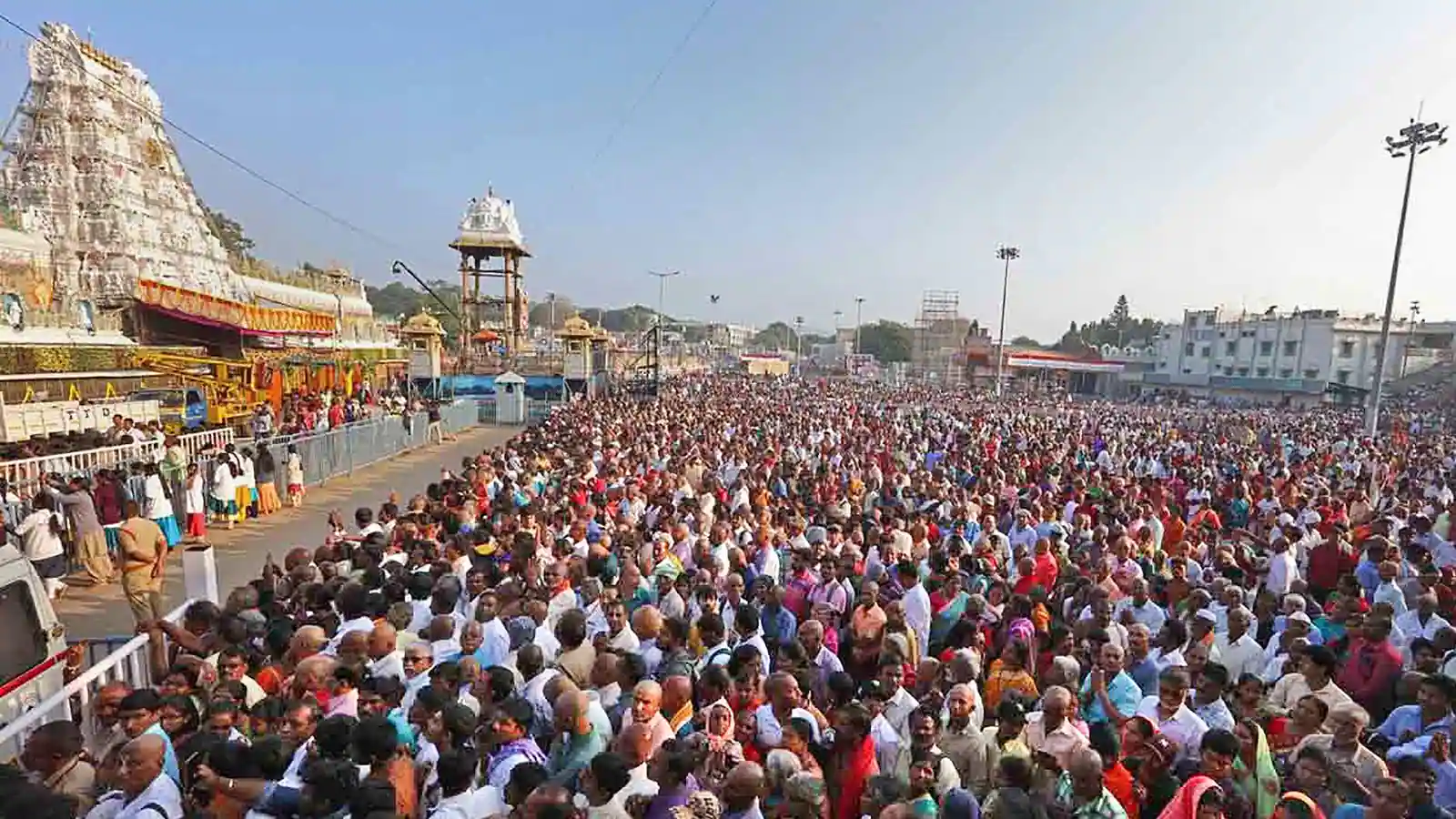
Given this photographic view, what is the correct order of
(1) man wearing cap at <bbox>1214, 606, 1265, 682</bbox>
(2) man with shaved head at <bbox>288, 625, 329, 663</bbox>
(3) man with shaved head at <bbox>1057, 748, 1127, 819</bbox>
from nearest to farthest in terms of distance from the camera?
(3) man with shaved head at <bbox>1057, 748, 1127, 819</bbox>
(2) man with shaved head at <bbox>288, 625, 329, 663</bbox>
(1) man wearing cap at <bbox>1214, 606, 1265, 682</bbox>

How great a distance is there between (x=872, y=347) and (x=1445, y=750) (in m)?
101

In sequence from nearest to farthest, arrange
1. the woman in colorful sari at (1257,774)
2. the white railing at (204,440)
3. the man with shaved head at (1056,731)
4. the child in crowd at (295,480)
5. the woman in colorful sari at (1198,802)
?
the woman in colorful sari at (1198,802) < the woman in colorful sari at (1257,774) < the man with shaved head at (1056,731) < the child in crowd at (295,480) < the white railing at (204,440)

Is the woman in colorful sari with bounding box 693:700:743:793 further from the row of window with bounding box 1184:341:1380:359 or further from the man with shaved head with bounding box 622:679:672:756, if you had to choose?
the row of window with bounding box 1184:341:1380:359

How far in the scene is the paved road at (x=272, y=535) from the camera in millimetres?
7660

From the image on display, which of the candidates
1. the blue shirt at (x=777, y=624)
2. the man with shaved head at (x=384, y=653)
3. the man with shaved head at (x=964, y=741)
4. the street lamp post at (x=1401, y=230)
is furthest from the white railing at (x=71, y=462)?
the street lamp post at (x=1401, y=230)

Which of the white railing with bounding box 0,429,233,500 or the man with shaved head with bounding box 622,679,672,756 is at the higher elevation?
the man with shaved head with bounding box 622,679,672,756

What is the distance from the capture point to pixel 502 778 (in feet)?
10.1

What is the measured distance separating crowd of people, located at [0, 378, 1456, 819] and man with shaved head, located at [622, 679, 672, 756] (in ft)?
0.05

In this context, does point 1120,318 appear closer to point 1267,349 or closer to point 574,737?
point 1267,349

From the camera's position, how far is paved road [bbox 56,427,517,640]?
7660 mm

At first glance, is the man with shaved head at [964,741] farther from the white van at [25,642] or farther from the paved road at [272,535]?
the paved road at [272,535]

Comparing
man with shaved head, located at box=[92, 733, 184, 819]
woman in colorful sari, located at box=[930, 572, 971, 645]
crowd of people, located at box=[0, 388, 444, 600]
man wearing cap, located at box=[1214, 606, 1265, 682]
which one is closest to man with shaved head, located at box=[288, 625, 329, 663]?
man with shaved head, located at box=[92, 733, 184, 819]

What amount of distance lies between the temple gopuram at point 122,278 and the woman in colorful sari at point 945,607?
1659 centimetres

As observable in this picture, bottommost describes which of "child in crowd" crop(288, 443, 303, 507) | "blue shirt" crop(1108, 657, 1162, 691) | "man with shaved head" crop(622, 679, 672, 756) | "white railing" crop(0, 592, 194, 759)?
"child in crowd" crop(288, 443, 303, 507)
